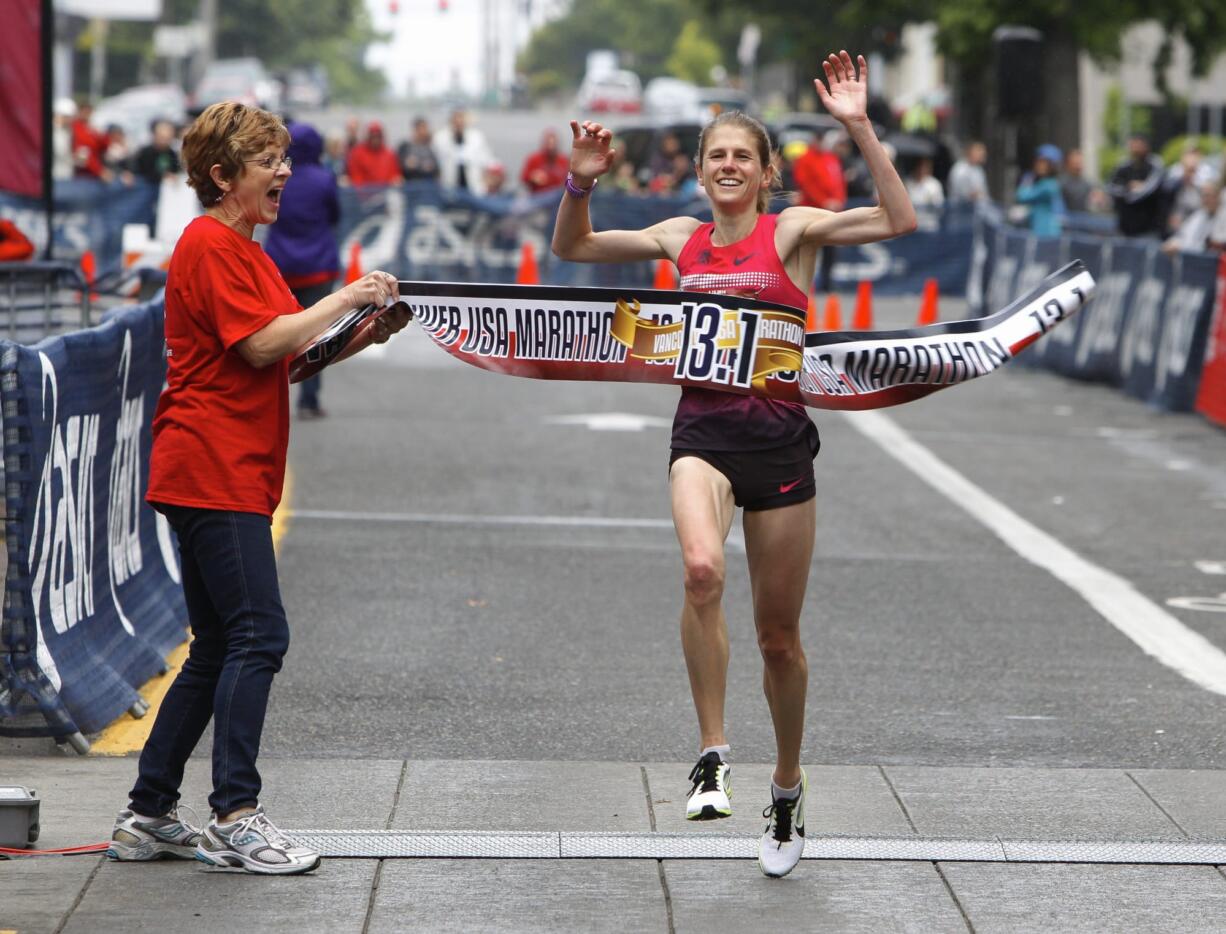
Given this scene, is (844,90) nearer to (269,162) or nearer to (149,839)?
(269,162)

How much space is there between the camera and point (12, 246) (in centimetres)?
1180

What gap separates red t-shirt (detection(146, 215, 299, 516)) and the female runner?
38.0 inches

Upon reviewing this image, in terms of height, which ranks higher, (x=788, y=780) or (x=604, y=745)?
(x=788, y=780)

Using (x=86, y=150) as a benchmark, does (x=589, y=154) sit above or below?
above

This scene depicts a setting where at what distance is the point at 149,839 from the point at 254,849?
0.32 metres

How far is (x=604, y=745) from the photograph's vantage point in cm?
673

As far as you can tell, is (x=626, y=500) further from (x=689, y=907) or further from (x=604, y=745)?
(x=689, y=907)

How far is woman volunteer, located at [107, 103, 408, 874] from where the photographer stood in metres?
5.12

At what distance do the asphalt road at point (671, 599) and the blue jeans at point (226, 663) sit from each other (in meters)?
1.25

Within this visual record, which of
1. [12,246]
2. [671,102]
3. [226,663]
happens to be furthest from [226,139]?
[671,102]

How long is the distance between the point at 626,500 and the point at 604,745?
5.53 meters

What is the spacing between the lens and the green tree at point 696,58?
326ft

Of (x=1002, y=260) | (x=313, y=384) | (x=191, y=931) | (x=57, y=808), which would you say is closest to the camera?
Answer: (x=191, y=931)

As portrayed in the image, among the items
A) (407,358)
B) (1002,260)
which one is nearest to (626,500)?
(407,358)
